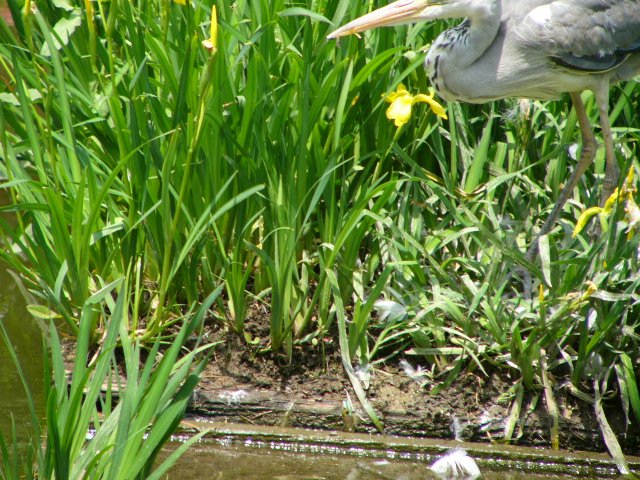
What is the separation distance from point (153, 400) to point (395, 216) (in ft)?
5.16

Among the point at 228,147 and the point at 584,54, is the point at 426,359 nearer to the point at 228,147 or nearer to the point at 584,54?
the point at 228,147

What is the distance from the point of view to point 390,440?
2594 millimetres

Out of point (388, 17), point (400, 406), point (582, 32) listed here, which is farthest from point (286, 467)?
point (582, 32)

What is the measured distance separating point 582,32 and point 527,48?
8.1 inches

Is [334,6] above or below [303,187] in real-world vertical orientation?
above

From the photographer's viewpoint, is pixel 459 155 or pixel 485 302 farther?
pixel 459 155

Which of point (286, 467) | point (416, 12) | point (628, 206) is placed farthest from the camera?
point (416, 12)

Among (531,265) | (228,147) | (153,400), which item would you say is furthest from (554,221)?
(153,400)

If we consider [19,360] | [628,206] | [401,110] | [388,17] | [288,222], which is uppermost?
[388,17]

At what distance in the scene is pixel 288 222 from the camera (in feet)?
9.06

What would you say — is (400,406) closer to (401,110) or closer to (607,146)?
(401,110)

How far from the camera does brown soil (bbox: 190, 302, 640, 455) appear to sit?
2625mm

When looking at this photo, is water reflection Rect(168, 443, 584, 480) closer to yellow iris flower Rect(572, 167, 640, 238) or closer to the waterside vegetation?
the waterside vegetation

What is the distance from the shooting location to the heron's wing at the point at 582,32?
304 centimetres
